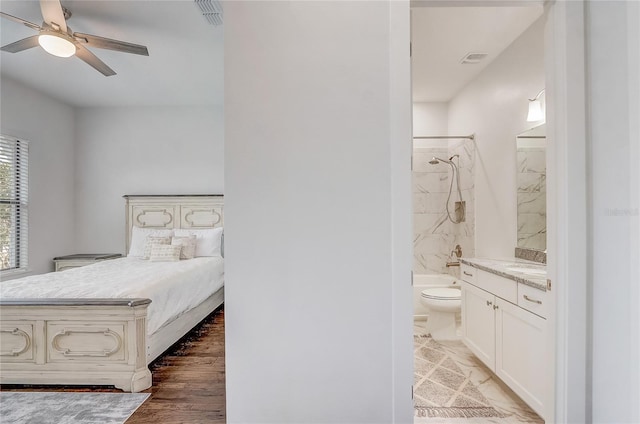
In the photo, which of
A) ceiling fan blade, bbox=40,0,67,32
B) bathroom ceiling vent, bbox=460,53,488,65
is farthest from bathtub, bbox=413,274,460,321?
ceiling fan blade, bbox=40,0,67,32

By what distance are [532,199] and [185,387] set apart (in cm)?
302

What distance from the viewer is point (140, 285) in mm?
2686

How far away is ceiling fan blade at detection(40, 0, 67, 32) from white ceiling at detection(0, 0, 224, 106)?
38cm

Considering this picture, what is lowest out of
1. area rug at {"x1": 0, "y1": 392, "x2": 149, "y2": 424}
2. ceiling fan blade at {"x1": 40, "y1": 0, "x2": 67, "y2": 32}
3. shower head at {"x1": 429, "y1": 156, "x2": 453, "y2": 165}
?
area rug at {"x1": 0, "y1": 392, "x2": 149, "y2": 424}

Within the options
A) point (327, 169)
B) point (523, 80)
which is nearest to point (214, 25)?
point (327, 169)

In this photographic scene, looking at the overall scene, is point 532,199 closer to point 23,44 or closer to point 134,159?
point 23,44

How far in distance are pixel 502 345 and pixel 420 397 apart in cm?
67

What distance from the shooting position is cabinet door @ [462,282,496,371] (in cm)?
246

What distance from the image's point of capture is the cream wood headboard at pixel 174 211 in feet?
15.6

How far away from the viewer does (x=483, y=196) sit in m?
3.58

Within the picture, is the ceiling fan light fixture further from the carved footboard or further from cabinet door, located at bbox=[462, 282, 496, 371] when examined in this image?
cabinet door, located at bbox=[462, 282, 496, 371]

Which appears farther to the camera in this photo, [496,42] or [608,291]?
[496,42]

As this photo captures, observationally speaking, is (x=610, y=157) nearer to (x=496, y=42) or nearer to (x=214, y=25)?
(x=496, y=42)

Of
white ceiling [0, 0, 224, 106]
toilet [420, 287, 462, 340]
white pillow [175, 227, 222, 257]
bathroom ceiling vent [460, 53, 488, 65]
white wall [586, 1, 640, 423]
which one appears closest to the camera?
white wall [586, 1, 640, 423]
